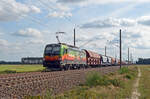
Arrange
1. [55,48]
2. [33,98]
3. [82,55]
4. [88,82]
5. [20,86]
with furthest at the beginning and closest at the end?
[82,55]
[55,48]
[88,82]
[20,86]
[33,98]

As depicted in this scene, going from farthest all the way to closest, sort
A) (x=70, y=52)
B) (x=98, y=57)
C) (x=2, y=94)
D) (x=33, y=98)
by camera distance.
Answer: (x=98, y=57), (x=70, y=52), (x=2, y=94), (x=33, y=98)

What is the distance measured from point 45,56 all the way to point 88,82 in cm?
1137

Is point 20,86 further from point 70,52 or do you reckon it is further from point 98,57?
point 98,57

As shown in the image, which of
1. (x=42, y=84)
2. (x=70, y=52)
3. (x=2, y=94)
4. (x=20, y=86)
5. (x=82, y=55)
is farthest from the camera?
(x=82, y=55)

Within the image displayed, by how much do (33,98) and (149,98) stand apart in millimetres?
6414

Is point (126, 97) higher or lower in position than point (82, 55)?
lower

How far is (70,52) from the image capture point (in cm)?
3353

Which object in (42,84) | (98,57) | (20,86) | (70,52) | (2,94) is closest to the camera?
(2,94)

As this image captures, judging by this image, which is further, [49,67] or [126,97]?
[49,67]

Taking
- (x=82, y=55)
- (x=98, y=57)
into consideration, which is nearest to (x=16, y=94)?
(x=82, y=55)

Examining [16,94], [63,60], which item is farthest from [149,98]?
[63,60]

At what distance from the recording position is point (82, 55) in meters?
42.1

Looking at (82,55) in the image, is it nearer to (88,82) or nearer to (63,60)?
(63,60)

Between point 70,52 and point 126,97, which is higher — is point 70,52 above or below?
above
